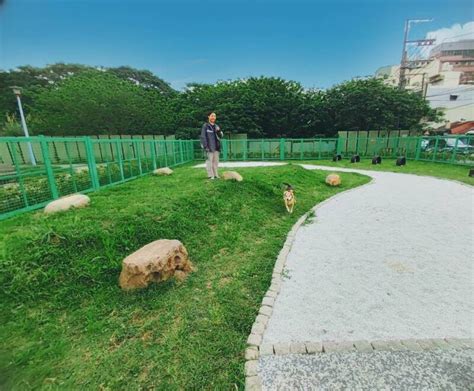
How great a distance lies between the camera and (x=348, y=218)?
4914 mm

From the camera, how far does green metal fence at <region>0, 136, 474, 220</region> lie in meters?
4.33

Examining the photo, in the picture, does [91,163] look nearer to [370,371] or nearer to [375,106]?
[370,371]

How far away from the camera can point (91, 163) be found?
6.04 metres

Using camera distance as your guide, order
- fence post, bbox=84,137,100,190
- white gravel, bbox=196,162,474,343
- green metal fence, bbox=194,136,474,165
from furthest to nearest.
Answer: green metal fence, bbox=194,136,474,165 → fence post, bbox=84,137,100,190 → white gravel, bbox=196,162,474,343

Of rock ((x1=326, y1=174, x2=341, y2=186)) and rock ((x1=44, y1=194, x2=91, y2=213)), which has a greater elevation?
rock ((x1=44, y1=194, x2=91, y2=213))

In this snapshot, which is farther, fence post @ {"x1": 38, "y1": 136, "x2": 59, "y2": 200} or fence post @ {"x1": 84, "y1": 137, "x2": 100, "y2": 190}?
fence post @ {"x1": 84, "y1": 137, "x2": 100, "y2": 190}

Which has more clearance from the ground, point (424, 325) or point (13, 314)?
point (13, 314)

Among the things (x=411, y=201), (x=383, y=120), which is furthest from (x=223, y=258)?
(x=383, y=120)

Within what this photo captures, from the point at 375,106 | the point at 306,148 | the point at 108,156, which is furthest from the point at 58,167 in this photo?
the point at 375,106

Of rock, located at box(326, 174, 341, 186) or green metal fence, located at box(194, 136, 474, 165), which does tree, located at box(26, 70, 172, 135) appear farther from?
rock, located at box(326, 174, 341, 186)

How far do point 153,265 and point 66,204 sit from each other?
103 inches

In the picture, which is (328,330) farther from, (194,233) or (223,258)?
(194,233)

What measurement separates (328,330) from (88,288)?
8.12 ft

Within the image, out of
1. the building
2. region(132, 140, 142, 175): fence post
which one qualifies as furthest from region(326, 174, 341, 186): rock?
the building
